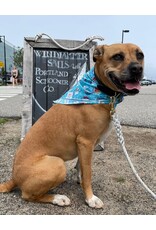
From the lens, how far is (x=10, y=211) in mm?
2889

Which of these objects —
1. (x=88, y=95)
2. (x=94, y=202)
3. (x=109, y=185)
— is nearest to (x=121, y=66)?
(x=88, y=95)

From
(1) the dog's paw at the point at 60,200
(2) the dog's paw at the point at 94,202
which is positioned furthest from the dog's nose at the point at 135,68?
(1) the dog's paw at the point at 60,200

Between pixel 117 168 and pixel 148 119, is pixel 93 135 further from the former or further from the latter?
pixel 148 119

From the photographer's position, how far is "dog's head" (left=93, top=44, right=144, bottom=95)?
8.84 ft

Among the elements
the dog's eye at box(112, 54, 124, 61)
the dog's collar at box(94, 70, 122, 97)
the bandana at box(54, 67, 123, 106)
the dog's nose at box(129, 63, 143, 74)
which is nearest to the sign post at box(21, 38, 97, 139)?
the bandana at box(54, 67, 123, 106)

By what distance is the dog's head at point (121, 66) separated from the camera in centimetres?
269

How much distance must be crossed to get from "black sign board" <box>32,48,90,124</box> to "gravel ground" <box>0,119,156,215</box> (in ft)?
3.18

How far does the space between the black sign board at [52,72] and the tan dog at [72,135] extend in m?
1.83

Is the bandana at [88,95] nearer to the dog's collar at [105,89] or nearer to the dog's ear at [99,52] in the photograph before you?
the dog's collar at [105,89]

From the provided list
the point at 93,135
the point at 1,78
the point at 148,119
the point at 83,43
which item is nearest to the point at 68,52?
the point at 83,43

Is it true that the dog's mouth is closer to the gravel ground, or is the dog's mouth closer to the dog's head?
the dog's head

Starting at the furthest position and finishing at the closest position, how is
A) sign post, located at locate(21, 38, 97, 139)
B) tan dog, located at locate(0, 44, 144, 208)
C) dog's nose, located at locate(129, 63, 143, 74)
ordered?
sign post, located at locate(21, 38, 97, 139)
tan dog, located at locate(0, 44, 144, 208)
dog's nose, located at locate(129, 63, 143, 74)

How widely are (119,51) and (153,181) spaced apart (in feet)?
5.93

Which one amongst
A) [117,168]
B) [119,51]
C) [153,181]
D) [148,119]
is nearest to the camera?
[119,51]
